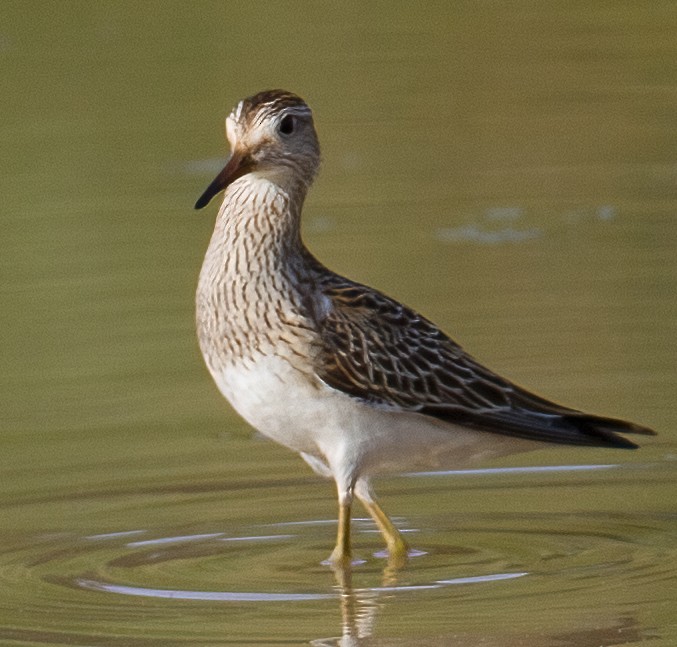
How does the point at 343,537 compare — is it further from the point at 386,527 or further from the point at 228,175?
the point at 228,175

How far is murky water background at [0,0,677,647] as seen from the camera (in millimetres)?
8203

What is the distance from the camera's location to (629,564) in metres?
8.43

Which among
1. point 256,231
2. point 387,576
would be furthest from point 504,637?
point 256,231

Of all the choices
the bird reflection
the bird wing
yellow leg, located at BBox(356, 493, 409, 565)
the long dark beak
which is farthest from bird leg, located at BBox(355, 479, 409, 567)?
the long dark beak

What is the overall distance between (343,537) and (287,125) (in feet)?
5.14

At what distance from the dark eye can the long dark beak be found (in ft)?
0.69

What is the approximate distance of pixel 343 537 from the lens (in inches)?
346

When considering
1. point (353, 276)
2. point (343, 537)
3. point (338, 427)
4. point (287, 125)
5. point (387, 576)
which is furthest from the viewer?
point (353, 276)

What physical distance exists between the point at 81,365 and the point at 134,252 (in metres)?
2.22

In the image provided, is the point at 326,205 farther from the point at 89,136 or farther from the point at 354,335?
the point at 354,335

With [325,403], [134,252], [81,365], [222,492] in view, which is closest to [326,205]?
[134,252]

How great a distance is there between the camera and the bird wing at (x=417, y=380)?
8.72 metres

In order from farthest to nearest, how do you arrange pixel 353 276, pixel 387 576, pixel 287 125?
pixel 353 276
pixel 287 125
pixel 387 576

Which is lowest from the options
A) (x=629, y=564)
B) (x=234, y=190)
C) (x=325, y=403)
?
(x=629, y=564)
